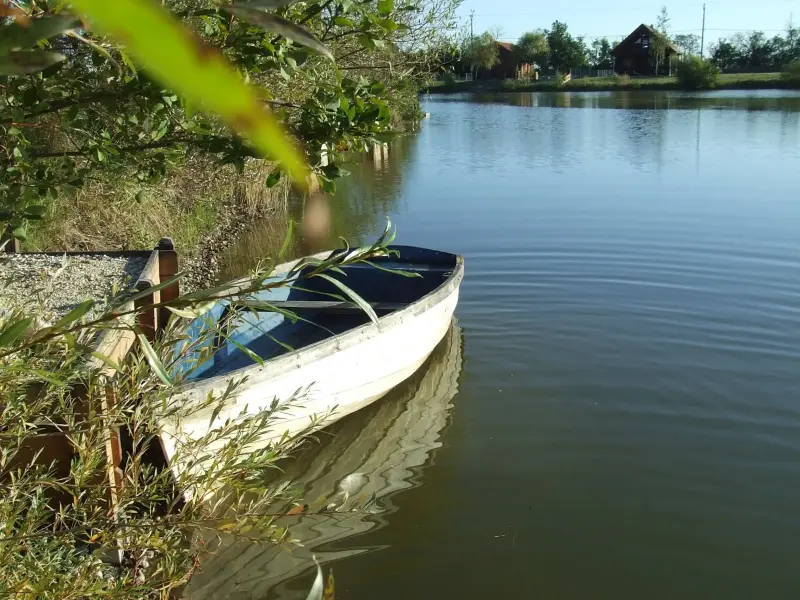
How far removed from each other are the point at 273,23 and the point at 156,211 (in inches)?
523

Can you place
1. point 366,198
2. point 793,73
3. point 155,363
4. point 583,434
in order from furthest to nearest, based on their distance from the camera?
point 793,73 < point 366,198 < point 583,434 < point 155,363

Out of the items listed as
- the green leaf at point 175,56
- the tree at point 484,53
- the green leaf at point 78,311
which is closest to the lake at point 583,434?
the green leaf at point 78,311

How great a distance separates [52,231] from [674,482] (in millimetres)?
8360

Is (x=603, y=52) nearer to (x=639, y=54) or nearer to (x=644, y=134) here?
(x=639, y=54)

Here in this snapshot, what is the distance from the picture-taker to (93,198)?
475 inches

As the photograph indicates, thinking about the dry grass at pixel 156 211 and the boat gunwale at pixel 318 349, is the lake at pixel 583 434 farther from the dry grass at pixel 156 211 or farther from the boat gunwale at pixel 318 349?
the dry grass at pixel 156 211

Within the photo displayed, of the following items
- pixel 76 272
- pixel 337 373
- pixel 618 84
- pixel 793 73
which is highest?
pixel 793 73

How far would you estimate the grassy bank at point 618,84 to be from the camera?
6906 centimetres

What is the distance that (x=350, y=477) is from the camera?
6.78 m

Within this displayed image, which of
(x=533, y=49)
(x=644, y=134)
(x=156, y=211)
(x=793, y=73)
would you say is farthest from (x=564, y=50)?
(x=156, y=211)

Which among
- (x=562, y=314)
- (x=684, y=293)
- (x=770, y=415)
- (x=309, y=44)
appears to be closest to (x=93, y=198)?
(x=562, y=314)

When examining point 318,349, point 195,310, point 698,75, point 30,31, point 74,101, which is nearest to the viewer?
point 30,31

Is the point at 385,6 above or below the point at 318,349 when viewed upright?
above

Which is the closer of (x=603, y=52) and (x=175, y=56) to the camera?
(x=175, y=56)
